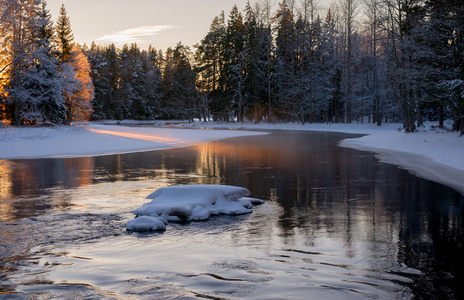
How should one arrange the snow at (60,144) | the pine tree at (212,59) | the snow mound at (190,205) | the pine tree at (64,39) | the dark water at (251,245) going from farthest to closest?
the pine tree at (212,59) < the pine tree at (64,39) < the snow at (60,144) < the snow mound at (190,205) < the dark water at (251,245)

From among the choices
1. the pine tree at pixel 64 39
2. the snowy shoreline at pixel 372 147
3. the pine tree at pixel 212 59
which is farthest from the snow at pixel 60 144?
the pine tree at pixel 212 59

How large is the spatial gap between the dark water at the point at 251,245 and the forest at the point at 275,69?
45.4 ft

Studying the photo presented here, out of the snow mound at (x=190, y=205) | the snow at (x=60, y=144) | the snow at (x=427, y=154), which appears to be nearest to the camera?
the snow mound at (x=190, y=205)

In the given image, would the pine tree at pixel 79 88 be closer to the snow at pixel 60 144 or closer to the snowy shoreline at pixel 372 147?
the snowy shoreline at pixel 372 147

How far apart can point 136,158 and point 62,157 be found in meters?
4.03

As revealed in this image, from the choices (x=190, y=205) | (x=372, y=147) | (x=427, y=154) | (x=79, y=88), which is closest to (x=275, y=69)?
(x=79, y=88)

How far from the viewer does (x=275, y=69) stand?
66.6 meters

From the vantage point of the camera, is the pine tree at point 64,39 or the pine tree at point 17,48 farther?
the pine tree at point 64,39

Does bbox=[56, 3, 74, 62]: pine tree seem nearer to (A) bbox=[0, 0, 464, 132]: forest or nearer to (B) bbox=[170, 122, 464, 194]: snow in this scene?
(A) bbox=[0, 0, 464, 132]: forest

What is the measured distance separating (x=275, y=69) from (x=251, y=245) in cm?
6209

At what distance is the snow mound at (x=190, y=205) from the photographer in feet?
25.9

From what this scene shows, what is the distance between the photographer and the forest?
2570 cm

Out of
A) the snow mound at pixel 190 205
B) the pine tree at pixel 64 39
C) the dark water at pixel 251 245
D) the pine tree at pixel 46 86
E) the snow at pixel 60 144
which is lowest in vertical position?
the dark water at pixel 251 245

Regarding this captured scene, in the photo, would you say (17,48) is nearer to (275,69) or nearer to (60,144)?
(60,144)
